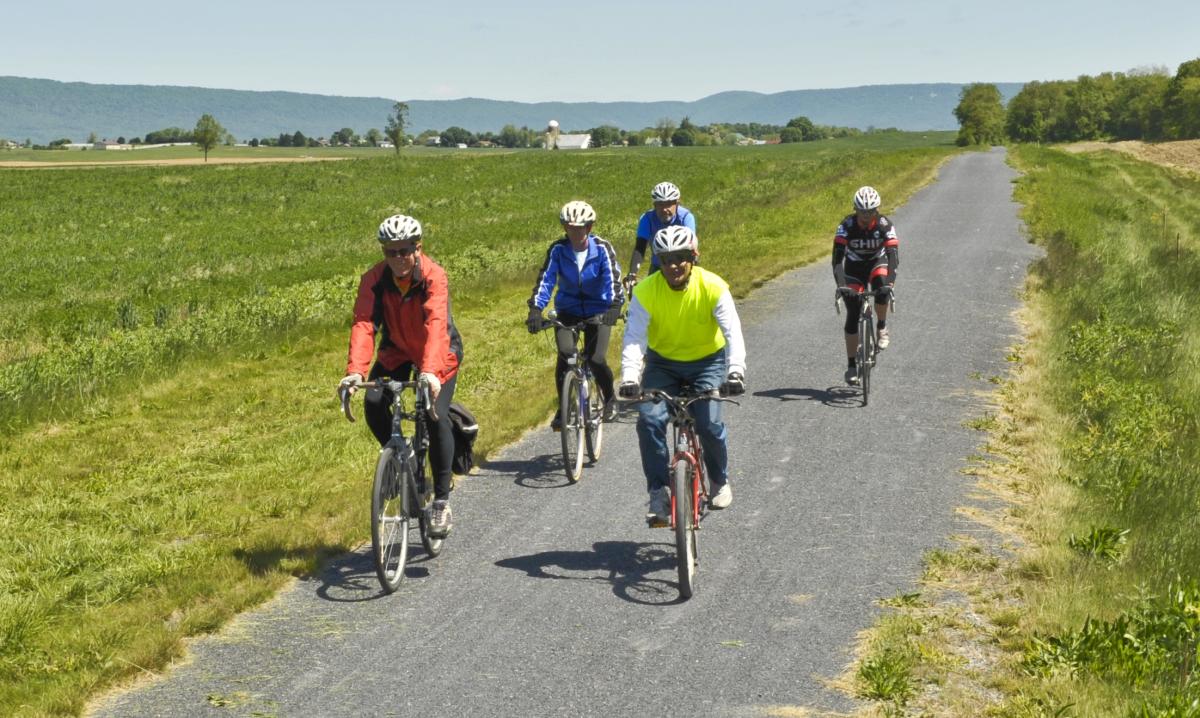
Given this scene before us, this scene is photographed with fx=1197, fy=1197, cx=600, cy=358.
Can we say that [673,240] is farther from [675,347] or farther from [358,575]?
[358,575]

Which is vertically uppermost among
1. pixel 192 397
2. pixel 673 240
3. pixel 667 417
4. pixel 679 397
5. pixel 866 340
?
pixel 673 240

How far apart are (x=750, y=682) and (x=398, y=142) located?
16206cm

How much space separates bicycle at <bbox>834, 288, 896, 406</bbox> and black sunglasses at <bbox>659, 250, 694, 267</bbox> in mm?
5656

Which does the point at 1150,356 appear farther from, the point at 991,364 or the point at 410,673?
the point at 410,673

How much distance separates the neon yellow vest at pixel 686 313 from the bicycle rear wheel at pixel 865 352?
17.8 ft

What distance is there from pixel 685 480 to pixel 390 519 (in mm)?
1869

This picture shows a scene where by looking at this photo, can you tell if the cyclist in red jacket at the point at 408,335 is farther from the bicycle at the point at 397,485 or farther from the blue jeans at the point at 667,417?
the blue jeans at the point at 667,417

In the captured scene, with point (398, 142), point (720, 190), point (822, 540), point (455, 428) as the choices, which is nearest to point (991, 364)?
point (822, 540)

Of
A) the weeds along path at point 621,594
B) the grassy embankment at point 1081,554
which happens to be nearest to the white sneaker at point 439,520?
the weeds along path at point 621,594

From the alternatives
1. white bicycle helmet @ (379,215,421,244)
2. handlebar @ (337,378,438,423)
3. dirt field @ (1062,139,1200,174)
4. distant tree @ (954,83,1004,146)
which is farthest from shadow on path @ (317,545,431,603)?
distant tree @ (954,83,1004,146)

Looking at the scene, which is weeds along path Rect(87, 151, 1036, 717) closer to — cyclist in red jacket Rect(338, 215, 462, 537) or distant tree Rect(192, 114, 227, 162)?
cyclist in red jacket Rect(338, 215, 462, 537)

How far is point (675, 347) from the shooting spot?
775 cm

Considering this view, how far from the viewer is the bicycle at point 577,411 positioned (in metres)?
10.1

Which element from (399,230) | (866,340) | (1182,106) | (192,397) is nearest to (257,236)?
(192,397)
